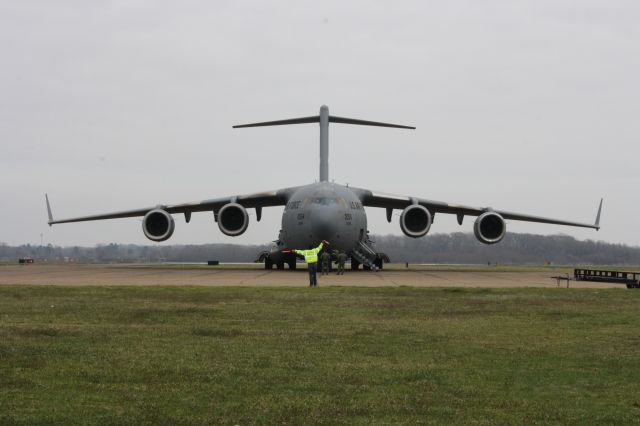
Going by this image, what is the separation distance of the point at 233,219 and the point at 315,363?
2544 cm

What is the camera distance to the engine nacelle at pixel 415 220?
107ft

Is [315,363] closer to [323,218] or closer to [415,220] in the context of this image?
[323,218]

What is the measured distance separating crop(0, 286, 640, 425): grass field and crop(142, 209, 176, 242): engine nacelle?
64.4 ft

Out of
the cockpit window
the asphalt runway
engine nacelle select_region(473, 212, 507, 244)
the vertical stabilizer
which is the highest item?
the vertical stabilizer

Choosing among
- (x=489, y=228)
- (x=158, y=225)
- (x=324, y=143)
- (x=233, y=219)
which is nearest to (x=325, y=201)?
(x=233, y=219)

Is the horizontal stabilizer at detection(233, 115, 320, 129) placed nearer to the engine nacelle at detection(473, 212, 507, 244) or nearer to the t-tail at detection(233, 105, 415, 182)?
the t-tail at detection(233, 105, 415, 182)

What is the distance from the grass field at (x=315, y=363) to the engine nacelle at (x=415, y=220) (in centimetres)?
1888

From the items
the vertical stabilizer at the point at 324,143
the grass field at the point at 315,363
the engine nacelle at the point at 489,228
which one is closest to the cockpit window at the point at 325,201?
the vertical stabilizer at the point at 324,143

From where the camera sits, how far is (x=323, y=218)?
2939cm

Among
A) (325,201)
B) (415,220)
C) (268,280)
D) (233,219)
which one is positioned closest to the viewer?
(268,280)

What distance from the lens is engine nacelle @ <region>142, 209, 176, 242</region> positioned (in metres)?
33.2

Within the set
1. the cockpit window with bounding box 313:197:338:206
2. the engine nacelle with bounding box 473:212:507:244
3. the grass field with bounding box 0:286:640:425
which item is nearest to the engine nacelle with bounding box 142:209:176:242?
the cockpit window with bounding box 313:197:338:206

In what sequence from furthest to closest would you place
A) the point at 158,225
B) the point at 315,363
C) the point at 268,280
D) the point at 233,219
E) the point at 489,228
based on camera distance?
the point at 158,225, the point at 489,228, the point at 233,219, the point at 268,280, the point at 315,363

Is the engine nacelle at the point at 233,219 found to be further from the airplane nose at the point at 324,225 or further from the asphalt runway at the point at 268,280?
the asphalt runway at the point at 268,280
